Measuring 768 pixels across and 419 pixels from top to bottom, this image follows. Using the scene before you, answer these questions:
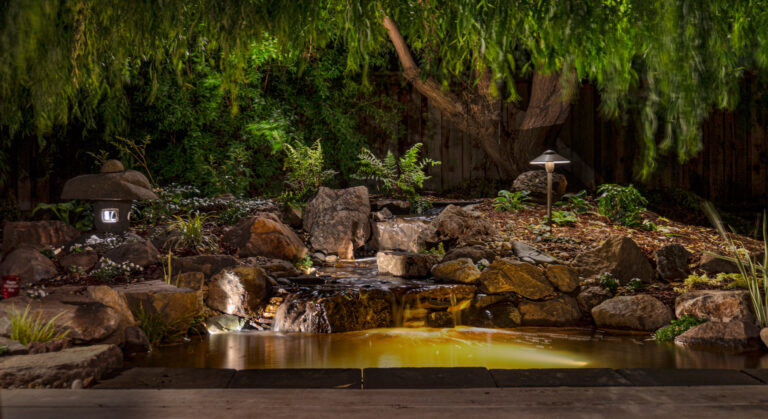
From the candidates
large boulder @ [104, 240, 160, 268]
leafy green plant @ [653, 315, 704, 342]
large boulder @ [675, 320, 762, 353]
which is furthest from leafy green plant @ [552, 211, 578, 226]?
large boulder @ [104, 240, 160, 268]

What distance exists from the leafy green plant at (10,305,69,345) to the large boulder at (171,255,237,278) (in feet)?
6.61

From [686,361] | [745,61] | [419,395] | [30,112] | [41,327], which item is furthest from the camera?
[30,112]

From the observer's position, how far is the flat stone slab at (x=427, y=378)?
2.82m

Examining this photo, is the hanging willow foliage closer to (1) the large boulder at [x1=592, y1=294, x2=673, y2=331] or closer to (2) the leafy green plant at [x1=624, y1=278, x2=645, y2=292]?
(1) the large boulder at [x1=592, y1=294, x2=673, y2=331]

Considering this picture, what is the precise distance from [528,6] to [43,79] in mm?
2436

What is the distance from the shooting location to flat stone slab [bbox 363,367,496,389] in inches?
111

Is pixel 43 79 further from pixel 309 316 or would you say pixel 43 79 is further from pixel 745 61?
pixel 745 61

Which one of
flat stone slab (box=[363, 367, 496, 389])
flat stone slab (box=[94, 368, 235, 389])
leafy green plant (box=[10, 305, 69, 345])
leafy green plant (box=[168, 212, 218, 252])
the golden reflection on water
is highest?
leafy green plant (box=[168, 212, 218, 252])

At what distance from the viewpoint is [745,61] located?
10.8ft

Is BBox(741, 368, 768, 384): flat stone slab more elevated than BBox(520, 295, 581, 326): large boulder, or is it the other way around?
BBox(741, 368, 768, 384): flat stone slab

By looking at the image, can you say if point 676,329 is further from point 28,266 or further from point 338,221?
point 28,266

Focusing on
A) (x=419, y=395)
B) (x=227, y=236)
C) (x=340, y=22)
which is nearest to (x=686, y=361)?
(x=419, y=395)

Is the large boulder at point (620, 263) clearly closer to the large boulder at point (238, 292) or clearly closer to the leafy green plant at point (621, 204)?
the leafy green plant at point (621, 204)

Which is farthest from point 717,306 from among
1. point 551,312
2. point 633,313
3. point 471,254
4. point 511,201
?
point 511,201
